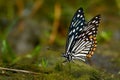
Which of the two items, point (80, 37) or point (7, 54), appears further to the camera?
point (7, 54)

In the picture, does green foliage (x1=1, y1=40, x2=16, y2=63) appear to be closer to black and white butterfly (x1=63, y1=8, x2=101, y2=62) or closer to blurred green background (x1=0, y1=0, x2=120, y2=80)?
black and white butterfly (x1=63, y1=8, x2=101, y2=62)

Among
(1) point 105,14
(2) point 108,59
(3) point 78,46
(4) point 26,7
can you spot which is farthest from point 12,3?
(3) point 78,46

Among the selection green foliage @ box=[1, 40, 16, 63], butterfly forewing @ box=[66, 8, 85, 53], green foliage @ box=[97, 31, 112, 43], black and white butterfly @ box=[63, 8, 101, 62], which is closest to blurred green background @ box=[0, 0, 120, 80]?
green foliage @ box=[97, 31, 112, 43]

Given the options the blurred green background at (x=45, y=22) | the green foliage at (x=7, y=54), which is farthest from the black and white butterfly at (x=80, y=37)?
the blurred green background at (x=45, y=22)

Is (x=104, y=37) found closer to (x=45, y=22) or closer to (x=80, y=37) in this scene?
(x=45, y=22)

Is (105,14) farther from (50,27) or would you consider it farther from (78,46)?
(78,46)

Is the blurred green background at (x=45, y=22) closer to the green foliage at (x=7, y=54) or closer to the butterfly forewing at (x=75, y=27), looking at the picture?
the green foliage at (x=7, y=54)

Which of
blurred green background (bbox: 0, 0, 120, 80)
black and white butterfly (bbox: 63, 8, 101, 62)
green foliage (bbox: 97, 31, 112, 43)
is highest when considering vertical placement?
blurred green background (bbox: 0, 0, 120, 80)

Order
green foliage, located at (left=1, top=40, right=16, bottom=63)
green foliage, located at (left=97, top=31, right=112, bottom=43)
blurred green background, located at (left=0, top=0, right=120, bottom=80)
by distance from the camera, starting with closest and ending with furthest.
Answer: green foliage, located at (left=1, top=40, right=16, bottom=63), green foliage, located at (left=97, top=31, right=112, bottom=43), blurred green background, located at (left=0, top=0, right=120, bottom=80)

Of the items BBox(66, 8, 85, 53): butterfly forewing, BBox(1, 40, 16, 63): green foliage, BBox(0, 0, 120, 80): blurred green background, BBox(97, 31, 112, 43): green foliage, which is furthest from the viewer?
BBox(0, 0, 120, 80): blurred green background

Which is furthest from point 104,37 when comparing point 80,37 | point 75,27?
point 75,27
